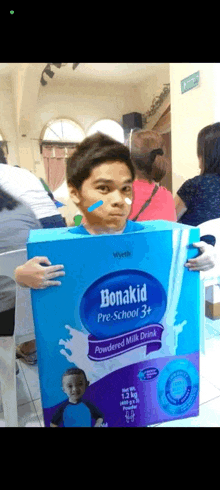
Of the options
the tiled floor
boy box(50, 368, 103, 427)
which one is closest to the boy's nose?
boy box(50, 368, 103, 427)

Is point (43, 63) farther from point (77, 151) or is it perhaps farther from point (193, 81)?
point (193, 81)

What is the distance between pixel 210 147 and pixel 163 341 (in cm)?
66

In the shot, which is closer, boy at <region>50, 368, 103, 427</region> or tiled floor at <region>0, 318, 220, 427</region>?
boy at <region>50, 368, 103, 427</region>

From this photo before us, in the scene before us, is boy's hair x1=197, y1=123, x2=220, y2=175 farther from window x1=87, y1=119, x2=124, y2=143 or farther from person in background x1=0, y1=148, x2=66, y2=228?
person in background x1=0, y1=148, x2=66, y2=228

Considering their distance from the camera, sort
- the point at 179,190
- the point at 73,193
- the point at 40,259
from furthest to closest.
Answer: the point at 179,190 → the point at 73,193 → the point at 40,259

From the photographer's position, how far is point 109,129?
82 centimetres

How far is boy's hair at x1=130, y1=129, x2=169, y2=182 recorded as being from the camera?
839 mm

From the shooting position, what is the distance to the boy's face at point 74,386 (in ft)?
2.64

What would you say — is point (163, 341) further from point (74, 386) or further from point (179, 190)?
point (179, 190)

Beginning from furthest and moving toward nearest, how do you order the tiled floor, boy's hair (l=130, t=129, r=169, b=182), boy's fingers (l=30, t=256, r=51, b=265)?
the tiled floor → boy's hair (l=130, t=129, r=169, b=182) → boy's fingers (l=30, t=256, r=51, b=265)

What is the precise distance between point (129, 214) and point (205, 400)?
0.76 m

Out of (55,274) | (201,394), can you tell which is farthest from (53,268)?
(201,394)

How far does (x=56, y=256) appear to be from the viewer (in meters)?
0.73

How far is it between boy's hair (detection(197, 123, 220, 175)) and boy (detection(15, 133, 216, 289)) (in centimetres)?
28
